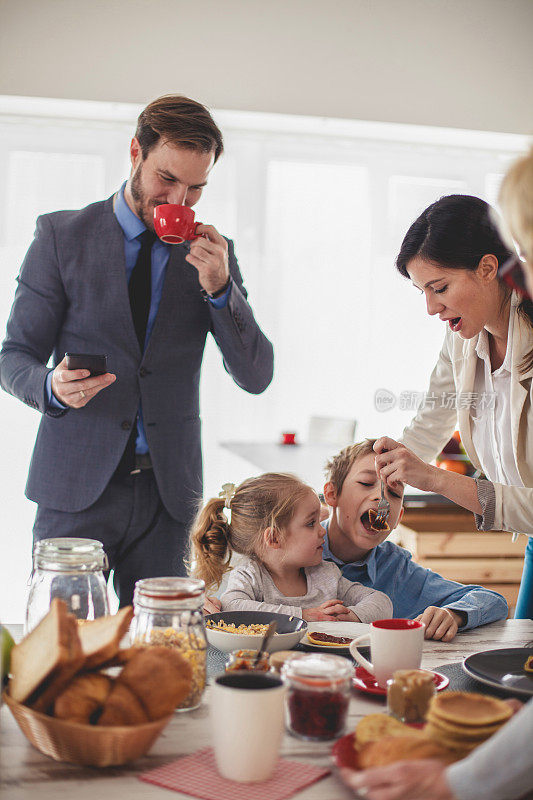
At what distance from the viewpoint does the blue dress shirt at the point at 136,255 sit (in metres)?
2.05

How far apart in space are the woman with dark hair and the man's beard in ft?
2.20

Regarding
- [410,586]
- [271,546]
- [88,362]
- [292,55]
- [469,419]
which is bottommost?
[410,586]

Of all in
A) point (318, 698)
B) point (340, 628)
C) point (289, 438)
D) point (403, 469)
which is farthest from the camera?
point (289, 438)

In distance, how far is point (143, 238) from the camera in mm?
2109

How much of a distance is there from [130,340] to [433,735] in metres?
1.38

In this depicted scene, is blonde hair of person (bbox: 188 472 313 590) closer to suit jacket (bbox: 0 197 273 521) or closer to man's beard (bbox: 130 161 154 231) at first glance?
suit jacket (bbox: 0 197 273 521)

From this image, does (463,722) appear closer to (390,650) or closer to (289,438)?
(390,650)

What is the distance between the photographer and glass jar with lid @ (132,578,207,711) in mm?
1076

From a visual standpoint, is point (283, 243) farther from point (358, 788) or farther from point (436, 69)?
point (358, 788)

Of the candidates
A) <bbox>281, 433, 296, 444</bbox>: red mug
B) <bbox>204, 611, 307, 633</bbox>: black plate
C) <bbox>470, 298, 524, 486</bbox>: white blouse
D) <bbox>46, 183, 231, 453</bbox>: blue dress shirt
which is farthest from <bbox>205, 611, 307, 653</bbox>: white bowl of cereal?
<bbox>281, 433, 296, 444</bbox>: red mug

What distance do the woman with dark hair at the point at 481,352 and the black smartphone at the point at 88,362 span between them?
689 mm

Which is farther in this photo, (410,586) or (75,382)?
(410,586)

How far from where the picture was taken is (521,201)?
0.83m

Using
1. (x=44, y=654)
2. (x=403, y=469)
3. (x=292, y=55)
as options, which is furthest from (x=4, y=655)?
(x=292, y=55)
